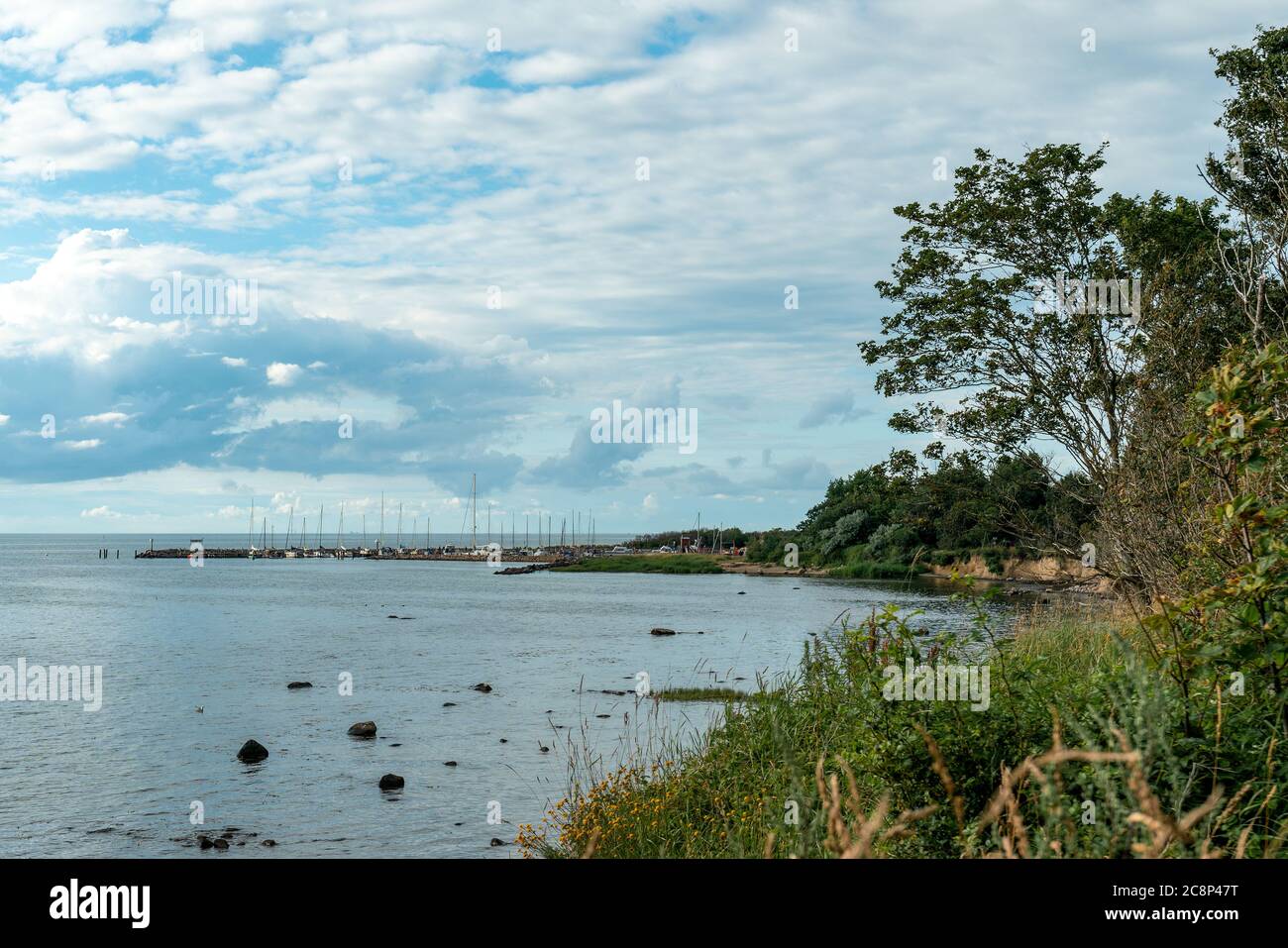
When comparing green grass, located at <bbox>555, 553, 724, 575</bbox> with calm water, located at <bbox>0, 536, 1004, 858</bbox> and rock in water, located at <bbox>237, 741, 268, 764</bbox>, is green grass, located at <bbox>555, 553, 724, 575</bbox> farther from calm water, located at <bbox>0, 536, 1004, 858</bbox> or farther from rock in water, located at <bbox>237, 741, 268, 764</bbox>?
rock in water, located at <bbox>237, 741, 268, 764</bbox>

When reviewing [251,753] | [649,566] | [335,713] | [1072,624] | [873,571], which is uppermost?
[1072,624]

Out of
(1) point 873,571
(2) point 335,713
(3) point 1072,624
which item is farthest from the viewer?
(1) point 873,571

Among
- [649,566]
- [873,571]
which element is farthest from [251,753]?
[649,566]

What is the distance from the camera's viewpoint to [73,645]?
44844 millimetres

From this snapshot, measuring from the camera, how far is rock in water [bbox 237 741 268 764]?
70.3 feet

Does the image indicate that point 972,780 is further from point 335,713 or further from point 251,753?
point 335,713

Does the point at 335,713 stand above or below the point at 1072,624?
below

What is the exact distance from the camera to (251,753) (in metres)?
21.6

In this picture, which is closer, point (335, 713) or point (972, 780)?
point (972, 780)

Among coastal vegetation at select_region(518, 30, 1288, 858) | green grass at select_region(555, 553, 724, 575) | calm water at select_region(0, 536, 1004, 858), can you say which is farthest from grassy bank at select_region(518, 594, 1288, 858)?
green grass at select_region(555, 553, 724, 575)

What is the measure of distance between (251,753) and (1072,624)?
16915mm

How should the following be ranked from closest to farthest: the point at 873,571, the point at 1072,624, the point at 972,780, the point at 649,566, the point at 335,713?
1. the point at 972,780
2. the point at 1072,624
3. the point at 335,713
4. the point at 873,571
5. the point at 649,566
